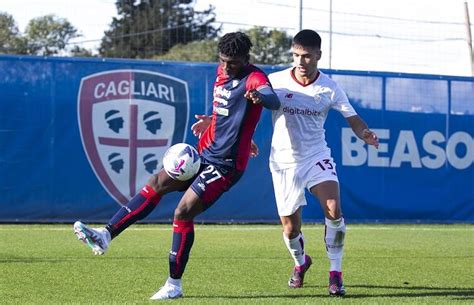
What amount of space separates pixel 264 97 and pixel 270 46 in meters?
37.5

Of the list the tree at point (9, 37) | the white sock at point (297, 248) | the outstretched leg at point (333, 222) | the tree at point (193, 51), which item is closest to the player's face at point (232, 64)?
the outstretched leg at point (333, 222)

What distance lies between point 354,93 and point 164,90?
11.3ft

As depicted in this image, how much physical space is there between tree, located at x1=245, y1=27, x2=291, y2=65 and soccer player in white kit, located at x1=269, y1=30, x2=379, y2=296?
1183 inches

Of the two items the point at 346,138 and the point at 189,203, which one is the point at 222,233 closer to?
the point at 346,138

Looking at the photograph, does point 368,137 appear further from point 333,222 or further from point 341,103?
point 333,222

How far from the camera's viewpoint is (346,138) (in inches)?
638

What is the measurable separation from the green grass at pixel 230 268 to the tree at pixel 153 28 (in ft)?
84.1

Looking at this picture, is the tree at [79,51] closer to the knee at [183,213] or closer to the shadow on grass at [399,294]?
the shadow on grass at [399,294]

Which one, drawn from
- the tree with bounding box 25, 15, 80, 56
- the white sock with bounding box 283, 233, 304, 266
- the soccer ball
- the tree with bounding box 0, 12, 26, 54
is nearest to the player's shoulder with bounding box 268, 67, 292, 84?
the soccer ball

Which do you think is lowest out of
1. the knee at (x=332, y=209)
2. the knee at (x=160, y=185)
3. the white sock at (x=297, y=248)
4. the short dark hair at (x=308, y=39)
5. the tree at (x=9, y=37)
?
the white sock at (x=297, y=248)

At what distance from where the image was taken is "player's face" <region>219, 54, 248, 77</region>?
746 centimetres

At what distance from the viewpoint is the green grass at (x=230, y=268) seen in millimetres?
7633

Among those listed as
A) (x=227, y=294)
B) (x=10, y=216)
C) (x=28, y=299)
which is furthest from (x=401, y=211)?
(x=28, y=299)

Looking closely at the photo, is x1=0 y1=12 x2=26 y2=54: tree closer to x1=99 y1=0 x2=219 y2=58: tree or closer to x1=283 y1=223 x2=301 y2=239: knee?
x1=99 y1=0 x2=219 y2=58: tree
